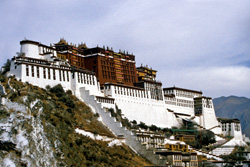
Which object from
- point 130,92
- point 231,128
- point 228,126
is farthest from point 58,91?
point 228,126

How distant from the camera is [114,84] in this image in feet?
376

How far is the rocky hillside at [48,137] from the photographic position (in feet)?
205

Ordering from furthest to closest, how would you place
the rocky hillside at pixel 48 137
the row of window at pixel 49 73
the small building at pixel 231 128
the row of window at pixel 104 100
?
the small building at pixel 231 128, the row of window at pixel 104 100, the row of window at pixel 49 73, the rocky hillside at pixel 48 137

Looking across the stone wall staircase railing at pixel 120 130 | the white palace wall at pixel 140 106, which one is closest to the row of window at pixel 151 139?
the stone wall staircase railing at pixel 120 130

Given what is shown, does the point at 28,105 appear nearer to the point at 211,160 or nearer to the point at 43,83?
the point at 43,83

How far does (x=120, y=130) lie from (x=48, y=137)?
95.3ft

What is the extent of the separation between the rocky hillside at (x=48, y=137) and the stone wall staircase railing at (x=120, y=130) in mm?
1607

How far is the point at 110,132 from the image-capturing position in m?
96.7

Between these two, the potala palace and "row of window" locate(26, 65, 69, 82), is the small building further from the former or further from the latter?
"row of window" locate(26, 65, 69, 82)

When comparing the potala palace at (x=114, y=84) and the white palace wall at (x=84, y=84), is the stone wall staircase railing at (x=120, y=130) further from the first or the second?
the white palace wall at (x=84, y=84)

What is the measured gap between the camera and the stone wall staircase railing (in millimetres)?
90488

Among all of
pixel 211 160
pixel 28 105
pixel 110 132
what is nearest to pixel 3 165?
pixel 28 105

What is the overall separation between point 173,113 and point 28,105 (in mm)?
69388

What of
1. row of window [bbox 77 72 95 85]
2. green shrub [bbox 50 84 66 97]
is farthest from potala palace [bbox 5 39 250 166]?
green shrub [bbox 50 84 66 97]
